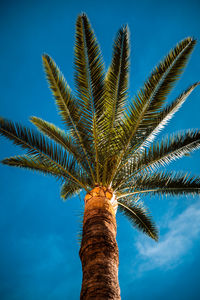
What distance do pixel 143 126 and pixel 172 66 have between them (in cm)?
160

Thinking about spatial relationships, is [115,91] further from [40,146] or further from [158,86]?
[40,146]

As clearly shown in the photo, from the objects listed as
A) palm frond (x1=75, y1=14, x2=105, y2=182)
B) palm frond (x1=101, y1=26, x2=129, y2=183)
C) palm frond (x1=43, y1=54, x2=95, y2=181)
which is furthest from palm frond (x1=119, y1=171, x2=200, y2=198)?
palm frond (x1=43, y1=54, x2=95, y2=181)

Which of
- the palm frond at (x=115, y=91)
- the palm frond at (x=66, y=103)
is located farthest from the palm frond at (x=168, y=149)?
the palm frond at (x=66, y=103)

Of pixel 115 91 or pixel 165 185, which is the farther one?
pixel 165 185

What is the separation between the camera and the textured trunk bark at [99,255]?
2512 mm

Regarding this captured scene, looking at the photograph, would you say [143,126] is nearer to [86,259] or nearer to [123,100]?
[123,100]

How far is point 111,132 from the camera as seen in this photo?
5.25 meters

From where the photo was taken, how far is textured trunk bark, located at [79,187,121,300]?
251cm

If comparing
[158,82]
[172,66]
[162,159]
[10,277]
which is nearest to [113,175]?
[162,159]

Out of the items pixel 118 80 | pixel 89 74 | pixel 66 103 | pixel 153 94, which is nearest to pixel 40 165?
pixel 66 103

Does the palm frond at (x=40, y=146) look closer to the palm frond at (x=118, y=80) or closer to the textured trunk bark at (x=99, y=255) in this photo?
the textured trunk bark at (x=99, y=255)

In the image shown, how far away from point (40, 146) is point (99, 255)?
3.06 meters

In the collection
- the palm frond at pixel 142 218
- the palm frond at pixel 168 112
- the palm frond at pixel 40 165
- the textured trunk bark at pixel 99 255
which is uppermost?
the palm frond at pixel 168 112

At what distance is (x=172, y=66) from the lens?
4.69 meters
